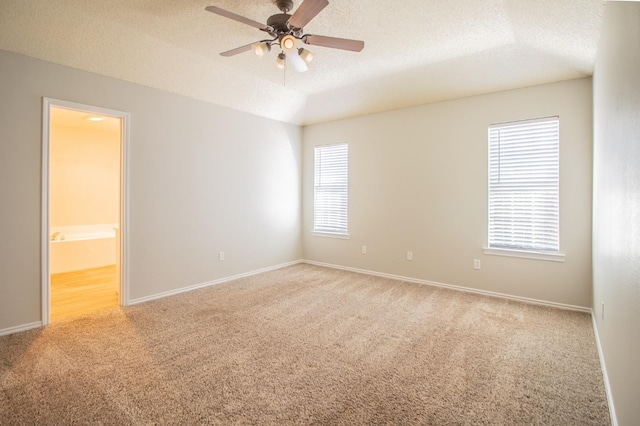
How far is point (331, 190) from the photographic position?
5754 millimetres

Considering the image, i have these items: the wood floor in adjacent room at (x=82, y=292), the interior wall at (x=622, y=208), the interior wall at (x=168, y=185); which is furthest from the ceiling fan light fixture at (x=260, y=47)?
the wood floor in adjacent room at (x=82, y=292)

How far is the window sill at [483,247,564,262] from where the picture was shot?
11.8 feet

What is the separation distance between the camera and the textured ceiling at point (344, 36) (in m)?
2.65

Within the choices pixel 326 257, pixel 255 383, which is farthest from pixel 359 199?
pixel 255 383

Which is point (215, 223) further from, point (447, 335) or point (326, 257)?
point (447, 335)

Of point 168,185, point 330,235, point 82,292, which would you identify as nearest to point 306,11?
point 168,185

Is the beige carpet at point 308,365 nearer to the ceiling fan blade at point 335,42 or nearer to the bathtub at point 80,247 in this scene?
the ceiling fan blade at point 335,42

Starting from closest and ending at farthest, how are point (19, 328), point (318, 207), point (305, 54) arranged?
point (305, 54) < point (19, 328) < point (318, 207)

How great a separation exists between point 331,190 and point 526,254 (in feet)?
10.4

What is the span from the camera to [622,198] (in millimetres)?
1676

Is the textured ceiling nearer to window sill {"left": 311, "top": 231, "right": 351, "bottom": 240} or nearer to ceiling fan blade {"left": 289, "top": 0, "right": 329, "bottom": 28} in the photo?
ceiling fan blade {"left": 289, "top": 0, "right": 329, "bottom": 28}

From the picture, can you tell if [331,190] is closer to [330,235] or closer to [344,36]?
[330,235]

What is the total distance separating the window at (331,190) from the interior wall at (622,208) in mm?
3659

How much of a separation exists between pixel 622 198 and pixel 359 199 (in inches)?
149
